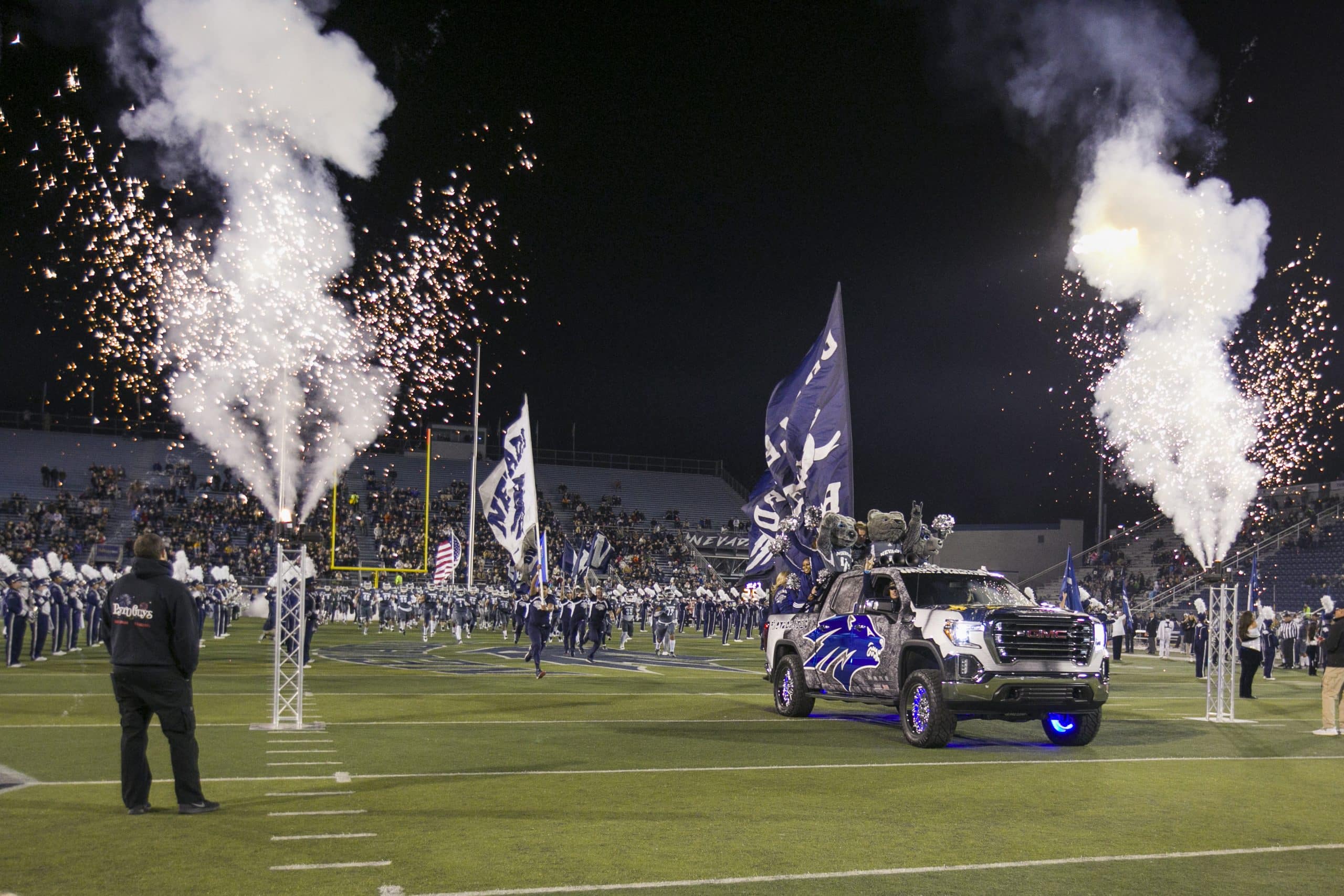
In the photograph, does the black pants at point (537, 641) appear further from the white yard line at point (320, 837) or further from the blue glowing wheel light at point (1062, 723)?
the white yard line at point (320, 837)

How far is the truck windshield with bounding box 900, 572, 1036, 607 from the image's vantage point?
13938 mm

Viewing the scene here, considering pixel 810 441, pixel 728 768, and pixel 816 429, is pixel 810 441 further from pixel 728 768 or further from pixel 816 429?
pixel 728 768

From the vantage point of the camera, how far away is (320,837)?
25.0 feet

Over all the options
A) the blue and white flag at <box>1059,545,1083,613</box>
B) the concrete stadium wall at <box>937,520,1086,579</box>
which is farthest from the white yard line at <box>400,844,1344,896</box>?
the concrete stadium wall at <box>937,520,1086,579</box>

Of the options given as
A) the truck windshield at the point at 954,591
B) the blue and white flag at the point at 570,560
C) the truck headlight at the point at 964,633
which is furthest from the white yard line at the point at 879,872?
the blue and white flag at the point at 570,560

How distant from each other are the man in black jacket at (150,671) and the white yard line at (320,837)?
1.02 metres

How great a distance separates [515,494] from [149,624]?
Result: 26354 millimetres

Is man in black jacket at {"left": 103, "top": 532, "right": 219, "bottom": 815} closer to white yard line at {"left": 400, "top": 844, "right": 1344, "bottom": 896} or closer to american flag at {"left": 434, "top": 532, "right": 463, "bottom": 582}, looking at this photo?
white yard line at {"left": 400, "top": 844, "right": 1344, "bottom": 896}

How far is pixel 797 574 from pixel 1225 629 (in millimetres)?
6664

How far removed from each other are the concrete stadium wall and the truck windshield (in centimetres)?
4926

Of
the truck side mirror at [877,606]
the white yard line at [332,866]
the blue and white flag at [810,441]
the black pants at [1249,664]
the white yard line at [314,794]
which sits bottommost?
the black pants at [1249,664]

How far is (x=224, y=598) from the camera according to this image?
38.4 metres

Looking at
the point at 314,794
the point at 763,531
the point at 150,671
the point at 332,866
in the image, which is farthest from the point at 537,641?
the point at 332,866

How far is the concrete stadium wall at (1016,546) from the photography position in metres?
64.2
